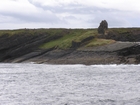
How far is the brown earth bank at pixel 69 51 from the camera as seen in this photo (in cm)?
9038

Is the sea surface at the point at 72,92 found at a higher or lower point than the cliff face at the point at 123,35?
lower

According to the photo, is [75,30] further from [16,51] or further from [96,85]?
[96,85]

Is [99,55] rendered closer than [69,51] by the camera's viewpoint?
Yes

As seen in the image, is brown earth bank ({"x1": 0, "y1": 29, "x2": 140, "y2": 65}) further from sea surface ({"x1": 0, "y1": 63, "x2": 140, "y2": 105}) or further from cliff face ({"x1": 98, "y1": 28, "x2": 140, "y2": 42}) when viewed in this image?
sea surface ({"x1": 0, "y1": 63, "x2": 140, "y2": 105})

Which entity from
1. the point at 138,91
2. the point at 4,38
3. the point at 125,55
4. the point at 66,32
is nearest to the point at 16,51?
the point at 4,38

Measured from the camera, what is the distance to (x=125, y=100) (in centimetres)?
3919

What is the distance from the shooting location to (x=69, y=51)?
102 metres

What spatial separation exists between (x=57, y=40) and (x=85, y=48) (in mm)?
24025

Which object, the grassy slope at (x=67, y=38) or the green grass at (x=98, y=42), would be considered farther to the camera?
the grassy slope at (x=67, y=38)

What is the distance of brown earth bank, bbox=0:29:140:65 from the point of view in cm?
9038

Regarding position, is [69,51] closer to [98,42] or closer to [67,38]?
[98,42]

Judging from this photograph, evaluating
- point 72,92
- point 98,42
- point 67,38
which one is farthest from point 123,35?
point 72,92

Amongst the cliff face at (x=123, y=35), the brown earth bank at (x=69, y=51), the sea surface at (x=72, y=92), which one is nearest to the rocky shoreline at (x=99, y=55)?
the brown earth bank at (x=69, y=51)

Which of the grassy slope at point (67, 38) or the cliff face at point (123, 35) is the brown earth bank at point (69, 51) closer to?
the cliff face at point (123, 35)
